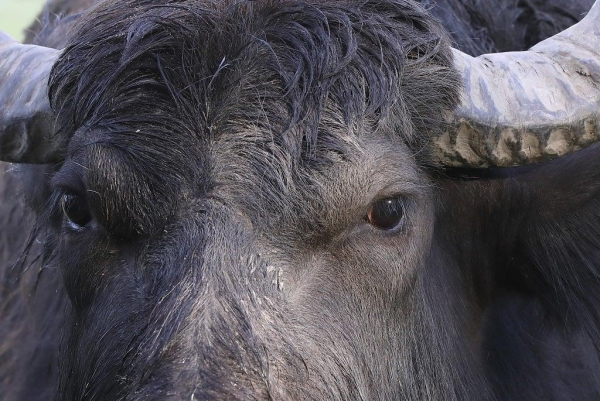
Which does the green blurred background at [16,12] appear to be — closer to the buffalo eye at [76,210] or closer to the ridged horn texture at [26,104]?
the ridged horn texture at [26,104]

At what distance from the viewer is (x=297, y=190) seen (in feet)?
11.2

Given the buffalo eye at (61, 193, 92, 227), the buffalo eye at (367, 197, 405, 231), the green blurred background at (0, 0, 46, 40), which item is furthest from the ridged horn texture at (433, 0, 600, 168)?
the green blurred background at (0, 0, 46, 40)

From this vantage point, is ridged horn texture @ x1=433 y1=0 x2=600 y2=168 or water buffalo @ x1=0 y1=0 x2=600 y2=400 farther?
ridged horn texture @ x1=433 y1=0 x2=600 y2=168

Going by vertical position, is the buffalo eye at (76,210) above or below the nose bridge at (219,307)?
below

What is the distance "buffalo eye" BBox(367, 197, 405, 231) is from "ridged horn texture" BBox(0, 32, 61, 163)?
4.64ft

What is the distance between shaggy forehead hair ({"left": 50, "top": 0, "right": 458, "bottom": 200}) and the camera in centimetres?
346

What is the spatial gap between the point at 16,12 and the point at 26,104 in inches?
677

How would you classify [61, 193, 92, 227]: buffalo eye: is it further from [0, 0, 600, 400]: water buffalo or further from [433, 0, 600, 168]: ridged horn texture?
[433, 0, 600, 168]: ridged horn texture

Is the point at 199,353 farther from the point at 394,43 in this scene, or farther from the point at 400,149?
the point at 394,43

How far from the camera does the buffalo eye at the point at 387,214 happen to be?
3.61 metres

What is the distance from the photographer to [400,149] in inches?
148

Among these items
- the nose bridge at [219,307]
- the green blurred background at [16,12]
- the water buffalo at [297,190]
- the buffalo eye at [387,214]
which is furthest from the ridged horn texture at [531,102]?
the green blurred background at [16,12]

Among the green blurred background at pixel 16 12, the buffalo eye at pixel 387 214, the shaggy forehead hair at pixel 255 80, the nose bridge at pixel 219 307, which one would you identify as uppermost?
the shaggy forehead hair at pixel 255 80

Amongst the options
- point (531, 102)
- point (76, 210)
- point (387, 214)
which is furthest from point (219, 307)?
point (531, 102)
